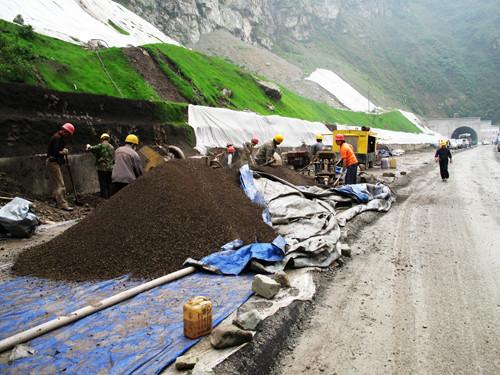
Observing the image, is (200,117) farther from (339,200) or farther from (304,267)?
(304,267)

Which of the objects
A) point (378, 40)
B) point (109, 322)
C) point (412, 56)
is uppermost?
point (378, 40)

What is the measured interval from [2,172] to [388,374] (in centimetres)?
801

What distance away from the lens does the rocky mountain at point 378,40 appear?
51656 millimetres

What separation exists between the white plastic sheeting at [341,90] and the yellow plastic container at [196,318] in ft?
154

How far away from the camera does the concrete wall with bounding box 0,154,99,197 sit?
26.1 ft

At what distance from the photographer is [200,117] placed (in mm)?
16156

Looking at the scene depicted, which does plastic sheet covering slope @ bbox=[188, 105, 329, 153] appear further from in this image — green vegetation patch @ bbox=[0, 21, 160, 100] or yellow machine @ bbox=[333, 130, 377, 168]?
yellow machine @ bbox=[333, 130, 377, 168]

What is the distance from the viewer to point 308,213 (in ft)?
22.2

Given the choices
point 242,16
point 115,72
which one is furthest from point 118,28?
point 242,16

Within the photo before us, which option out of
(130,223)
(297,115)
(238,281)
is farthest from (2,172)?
(297,115)

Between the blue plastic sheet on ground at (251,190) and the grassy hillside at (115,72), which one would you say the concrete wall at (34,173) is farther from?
the blue plastic sheet on ground at (251,190)

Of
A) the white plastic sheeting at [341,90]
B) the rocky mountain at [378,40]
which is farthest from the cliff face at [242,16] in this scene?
the white plastic sheeting at [341,90]

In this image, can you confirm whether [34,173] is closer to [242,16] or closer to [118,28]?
[118,28]

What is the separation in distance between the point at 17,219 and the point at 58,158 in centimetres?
206
